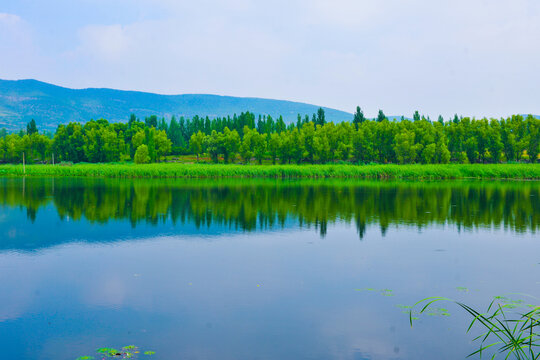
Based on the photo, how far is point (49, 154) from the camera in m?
149

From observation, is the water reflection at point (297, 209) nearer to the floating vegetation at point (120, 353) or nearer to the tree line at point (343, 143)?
the floating vegetation at point (120, 353)

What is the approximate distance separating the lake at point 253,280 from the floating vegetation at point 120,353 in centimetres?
27

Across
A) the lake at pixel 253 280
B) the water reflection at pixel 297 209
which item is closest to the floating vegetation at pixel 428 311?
the lake at pixel 253 280

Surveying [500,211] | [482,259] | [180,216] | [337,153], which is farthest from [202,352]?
[337,153]

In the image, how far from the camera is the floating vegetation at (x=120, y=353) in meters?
8.84

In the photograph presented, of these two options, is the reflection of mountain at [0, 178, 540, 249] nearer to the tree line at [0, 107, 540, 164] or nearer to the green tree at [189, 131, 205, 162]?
the tree line at [0, 107, 540, 164]

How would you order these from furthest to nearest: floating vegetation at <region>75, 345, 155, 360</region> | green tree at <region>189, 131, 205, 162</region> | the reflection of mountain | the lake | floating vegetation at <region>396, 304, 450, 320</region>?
green tree at <region>189, 131, 205, 162</region> → the reflection of mountain → floating vegetation at <region>396, 304, 450, 320</region> → the lake → floating vegetation at <region>75, 345, 155, 360</region>

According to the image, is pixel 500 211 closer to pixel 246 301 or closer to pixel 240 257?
pixel 240 257

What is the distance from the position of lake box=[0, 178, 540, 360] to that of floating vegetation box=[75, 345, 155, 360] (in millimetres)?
266

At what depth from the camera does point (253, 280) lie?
14.5 m

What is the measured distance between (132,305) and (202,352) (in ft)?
11.8

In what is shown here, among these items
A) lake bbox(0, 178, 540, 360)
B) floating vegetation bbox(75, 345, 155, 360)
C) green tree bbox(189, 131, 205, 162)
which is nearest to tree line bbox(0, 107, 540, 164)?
green tree bbox(189, 131, 205, 162)

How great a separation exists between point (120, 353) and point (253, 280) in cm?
606

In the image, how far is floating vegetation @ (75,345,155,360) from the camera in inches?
348
